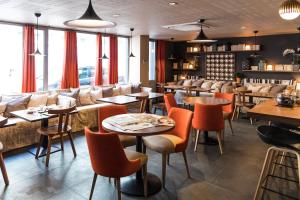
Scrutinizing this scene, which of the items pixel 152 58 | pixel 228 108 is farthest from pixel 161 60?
pixel 228 108

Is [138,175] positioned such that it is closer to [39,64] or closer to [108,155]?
[108,155]

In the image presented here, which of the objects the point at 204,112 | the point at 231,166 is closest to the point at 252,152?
the point at 231,166

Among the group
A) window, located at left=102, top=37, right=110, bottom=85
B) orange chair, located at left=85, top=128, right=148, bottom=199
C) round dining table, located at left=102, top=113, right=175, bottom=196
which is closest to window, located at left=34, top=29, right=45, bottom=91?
window, located at left=102, top=37, right=110, bottom=85

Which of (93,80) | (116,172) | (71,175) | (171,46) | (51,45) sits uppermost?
(171,46)

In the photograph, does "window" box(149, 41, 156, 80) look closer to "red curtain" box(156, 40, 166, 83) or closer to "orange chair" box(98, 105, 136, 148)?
"red curtain" box(156, 40, 166, 83)

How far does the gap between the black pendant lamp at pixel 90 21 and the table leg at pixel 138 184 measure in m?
1.35

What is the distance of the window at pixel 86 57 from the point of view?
750cm

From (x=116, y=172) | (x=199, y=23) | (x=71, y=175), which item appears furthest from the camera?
(x=199, y=23)

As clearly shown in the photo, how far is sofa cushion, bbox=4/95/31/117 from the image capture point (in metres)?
4.91

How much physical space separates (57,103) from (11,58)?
5.32ft

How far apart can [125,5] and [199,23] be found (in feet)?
5.99

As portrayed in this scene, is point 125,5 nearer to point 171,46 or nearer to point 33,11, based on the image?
point 33,11

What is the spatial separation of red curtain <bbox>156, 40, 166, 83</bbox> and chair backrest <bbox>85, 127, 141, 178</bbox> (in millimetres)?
7996

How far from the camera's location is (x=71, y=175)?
3.36 metres
